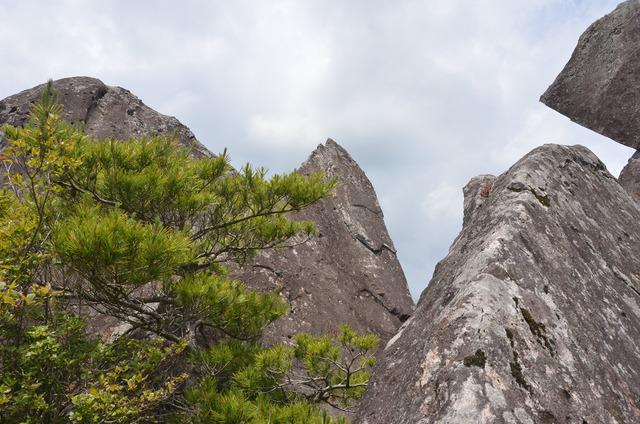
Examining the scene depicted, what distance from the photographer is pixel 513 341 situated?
2.51 meters

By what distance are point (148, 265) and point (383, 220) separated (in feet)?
34.9

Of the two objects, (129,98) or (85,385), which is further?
(129,98)

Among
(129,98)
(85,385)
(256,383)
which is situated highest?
(129,98)

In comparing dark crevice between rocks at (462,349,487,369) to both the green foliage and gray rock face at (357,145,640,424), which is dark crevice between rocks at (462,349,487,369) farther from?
the green foliage

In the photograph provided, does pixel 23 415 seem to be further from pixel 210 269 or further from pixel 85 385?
pixel 210 269

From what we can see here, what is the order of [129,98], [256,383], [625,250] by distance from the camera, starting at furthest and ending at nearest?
1. [129,98]
2. [256,383]
3. [625,250]

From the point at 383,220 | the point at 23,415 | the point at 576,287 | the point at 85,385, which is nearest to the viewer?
the point at 576,287

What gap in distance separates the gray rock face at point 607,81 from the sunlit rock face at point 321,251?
5.67 m

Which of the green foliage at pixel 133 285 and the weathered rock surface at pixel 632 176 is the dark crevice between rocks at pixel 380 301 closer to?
the green foliage at pixel 133 285

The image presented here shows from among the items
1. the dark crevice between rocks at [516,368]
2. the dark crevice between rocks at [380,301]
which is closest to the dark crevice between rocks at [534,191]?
the dark crevice between rocks at [516,368]

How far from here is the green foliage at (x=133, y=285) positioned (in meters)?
4.26

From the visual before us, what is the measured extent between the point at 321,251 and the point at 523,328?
8903 millimetres

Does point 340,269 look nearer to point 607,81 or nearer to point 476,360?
point 607,81

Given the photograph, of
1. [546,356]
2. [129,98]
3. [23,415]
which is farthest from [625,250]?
[129,98]
